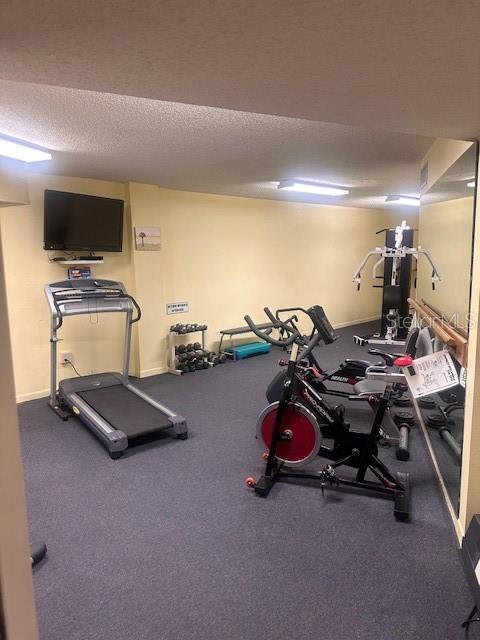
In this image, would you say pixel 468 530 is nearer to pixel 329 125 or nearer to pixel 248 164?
pixel 329 125

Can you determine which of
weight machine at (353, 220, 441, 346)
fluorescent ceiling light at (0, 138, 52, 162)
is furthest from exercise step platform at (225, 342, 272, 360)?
fluorescent ceiling light at (0, 138, 52, 162)

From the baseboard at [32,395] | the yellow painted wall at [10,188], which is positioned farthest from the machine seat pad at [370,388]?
the baseboard at [32,395]

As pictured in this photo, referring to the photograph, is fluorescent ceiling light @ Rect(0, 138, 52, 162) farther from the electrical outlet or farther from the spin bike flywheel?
the spin bike flywheel

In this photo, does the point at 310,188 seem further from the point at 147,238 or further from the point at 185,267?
the point at 147,238

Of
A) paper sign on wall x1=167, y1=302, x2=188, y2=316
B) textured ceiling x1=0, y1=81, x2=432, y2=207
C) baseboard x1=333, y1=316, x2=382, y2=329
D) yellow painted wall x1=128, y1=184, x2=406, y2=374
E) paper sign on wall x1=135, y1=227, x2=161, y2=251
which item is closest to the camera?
textured ceiling x1=0, y1=81, x2=432, y2=207

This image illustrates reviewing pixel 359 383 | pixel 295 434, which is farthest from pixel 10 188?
pixel 359 383

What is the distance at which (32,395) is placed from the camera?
445 centimetres

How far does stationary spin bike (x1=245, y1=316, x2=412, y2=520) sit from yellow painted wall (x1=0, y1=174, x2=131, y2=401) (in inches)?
113

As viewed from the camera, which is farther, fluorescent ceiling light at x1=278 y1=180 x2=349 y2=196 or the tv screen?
fluorescent ceiling light at x1=278 y1=180 x2=349 y2=196

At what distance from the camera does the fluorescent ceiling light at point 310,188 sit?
5059mm

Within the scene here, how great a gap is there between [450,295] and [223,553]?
220cm

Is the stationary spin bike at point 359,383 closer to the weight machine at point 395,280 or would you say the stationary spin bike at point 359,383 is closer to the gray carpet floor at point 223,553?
the gray carpet floor at point 223,553

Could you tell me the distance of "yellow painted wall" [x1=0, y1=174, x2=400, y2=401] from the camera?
171 inches

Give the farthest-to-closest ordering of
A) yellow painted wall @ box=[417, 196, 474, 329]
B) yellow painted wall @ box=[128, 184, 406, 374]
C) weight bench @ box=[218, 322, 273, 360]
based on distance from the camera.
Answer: weight bench @ box=[218, 322, 273, 360] < yellow painted wall @ box=[128, 184, 406, 374] < yellow painted wall @ box=[417, 196, 474, 329]
